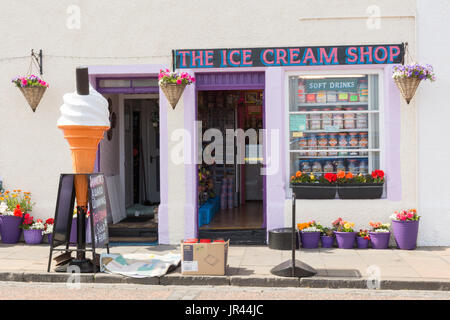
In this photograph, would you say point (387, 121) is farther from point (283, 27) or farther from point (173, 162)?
point (173, 162)

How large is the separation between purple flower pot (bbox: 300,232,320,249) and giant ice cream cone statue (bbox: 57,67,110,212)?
3593mm

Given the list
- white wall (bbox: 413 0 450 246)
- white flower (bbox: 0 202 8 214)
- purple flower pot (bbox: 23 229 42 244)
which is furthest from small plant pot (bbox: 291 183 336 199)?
white flower (bbox: 0 202 8 214)

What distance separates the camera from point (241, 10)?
30.4 ft

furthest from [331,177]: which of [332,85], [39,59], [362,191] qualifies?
[39,59]

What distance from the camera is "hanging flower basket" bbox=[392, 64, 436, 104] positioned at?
8531 millimetres

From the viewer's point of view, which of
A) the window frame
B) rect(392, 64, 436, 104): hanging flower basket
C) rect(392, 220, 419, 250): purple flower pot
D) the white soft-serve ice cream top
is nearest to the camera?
the white soft-serve ice cream top

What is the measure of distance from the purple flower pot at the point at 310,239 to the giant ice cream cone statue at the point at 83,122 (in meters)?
3.59

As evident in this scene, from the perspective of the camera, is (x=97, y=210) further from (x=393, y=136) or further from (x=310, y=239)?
(x=393, y=136)

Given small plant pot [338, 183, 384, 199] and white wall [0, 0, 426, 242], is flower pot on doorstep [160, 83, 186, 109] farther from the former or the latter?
small plant pot [338, 183, 384, 199]

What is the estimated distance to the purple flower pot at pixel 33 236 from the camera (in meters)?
9.40

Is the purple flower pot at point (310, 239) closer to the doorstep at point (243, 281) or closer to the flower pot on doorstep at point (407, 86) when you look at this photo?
the doorstep at point (243, 281)

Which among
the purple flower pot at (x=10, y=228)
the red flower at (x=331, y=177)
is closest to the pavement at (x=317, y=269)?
the purple flower pot at (x=10, y=228)

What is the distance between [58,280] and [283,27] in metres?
5.36

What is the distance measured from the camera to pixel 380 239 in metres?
8.78
